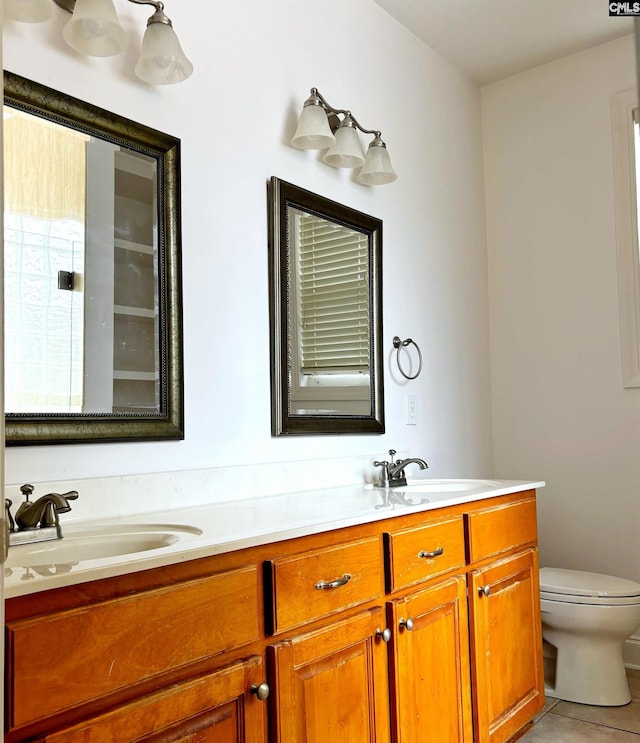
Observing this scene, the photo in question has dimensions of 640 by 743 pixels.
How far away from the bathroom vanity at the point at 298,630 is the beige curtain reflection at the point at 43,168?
0.78 m

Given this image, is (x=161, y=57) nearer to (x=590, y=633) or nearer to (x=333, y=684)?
(x=333, y=684)

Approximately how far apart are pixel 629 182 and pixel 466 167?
2.37 ft

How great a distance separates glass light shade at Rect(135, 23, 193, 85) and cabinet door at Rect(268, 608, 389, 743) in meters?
1.37

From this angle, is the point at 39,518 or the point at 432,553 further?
the point at 432,553

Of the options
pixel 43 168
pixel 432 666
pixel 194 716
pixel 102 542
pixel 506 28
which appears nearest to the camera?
pixel 194 716

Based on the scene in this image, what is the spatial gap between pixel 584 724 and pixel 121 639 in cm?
194

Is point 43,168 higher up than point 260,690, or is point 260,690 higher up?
point 43,168

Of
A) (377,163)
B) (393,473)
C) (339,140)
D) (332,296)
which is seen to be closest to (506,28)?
(377,163)

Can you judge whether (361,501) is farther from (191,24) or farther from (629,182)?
(629,182)

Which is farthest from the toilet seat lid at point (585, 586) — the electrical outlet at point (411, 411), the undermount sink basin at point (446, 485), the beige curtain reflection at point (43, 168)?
A: the beige curtain reflection at point (43, 168)

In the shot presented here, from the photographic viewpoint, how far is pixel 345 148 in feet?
7.65

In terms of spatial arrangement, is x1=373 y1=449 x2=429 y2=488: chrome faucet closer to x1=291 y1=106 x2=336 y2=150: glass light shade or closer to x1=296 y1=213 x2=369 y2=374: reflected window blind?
x1=296 y1=213 x2=369 y2=374: reflected window blind

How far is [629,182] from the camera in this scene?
9.77ft

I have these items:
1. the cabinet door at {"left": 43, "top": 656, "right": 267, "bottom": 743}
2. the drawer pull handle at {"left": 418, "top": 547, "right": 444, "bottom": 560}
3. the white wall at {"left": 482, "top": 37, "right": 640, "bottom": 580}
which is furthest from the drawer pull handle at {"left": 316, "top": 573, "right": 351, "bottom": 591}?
the white wall at {"left": 482, "top": 37, "right": 640, "bottom": 580}
